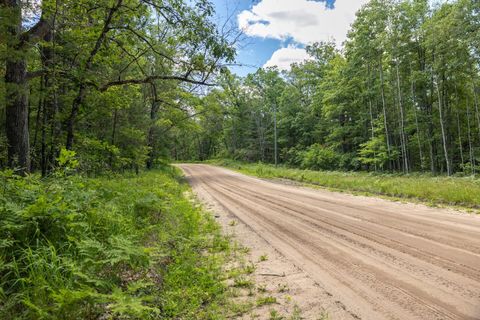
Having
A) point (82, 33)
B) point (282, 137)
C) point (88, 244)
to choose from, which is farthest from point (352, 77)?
point (88, 244)

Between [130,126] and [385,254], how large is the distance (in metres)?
12.3

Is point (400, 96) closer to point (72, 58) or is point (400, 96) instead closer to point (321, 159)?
point (321, 159)

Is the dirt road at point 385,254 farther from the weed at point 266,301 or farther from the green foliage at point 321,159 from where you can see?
the green foliage at point 321,159

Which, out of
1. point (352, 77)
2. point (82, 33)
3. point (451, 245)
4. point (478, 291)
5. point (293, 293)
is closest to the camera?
point (478, 291)

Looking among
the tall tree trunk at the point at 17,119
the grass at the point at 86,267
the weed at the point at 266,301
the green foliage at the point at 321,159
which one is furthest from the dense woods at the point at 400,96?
the weed at the point at 266,301

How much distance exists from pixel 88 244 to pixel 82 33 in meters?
6.93

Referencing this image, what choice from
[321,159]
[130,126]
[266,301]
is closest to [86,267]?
[266,301]

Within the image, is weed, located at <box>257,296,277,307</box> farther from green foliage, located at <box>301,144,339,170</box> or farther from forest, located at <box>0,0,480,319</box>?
green foliage, located at <box>301,144,339,170</box>

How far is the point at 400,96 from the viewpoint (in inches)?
851

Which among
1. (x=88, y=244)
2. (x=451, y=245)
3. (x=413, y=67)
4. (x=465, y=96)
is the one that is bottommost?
(x=451, y=245)

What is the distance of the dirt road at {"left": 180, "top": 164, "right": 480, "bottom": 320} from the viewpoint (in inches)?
111

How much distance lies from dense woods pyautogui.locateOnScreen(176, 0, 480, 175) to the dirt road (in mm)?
8849

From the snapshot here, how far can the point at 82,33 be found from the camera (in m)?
7.60

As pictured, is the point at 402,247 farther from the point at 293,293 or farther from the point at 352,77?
the point at 352,77
